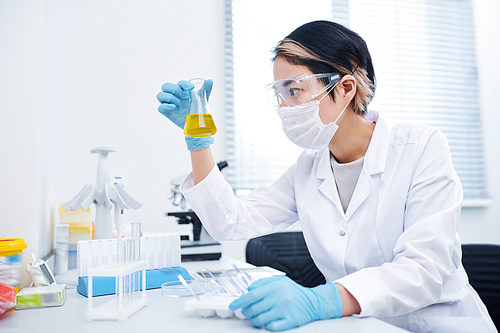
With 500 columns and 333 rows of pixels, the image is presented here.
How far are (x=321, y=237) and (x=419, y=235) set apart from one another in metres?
0.31

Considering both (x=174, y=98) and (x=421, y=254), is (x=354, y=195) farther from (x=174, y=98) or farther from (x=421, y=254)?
(x=174, y=98)

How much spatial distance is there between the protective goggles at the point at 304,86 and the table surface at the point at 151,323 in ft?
2.25

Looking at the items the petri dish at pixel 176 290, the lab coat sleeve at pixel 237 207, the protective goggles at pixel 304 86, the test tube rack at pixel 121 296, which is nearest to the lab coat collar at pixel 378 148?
the protective goggles at pixel 304 86

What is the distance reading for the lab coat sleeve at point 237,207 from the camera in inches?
46.0

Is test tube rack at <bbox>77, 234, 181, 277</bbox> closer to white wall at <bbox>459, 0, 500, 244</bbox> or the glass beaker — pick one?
the glass beaker

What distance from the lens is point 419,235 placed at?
34.6 inches

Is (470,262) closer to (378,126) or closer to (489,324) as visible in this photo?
(489,324)

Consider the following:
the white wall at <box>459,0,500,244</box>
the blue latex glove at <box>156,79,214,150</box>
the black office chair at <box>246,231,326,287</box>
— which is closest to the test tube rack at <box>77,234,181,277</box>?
the blue latex glove at <box>156,79,214,150</box>

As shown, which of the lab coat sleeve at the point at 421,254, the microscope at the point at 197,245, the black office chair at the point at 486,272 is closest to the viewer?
the lab coat sleeve at the point at 421,254

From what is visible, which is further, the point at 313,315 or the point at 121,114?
the point at 121,114

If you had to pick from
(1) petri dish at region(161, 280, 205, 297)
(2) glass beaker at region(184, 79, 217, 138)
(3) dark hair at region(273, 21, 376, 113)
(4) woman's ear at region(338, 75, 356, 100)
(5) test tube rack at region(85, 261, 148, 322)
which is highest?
(3) dark hair at region(273, 21, 376, 113)

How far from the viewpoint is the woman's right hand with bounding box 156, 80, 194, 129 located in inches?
43.2

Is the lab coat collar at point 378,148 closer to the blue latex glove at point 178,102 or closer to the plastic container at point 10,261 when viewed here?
the blue latex glove at point 178,102

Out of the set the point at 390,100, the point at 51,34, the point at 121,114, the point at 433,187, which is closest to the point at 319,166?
the point at 433,187
